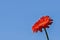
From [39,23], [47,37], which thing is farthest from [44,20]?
[47,37]

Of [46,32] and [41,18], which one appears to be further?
[41,18]

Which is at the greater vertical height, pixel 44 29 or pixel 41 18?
pixel 41 18

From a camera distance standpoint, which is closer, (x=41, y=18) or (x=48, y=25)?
(x=48, y=25)

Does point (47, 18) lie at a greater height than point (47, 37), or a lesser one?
greater

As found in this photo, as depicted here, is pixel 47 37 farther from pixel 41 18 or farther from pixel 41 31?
pixel 41 18

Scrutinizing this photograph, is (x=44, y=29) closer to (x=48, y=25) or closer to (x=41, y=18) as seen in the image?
(x=48, y=25)

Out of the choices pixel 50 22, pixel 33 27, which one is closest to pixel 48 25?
pixel 50 22
